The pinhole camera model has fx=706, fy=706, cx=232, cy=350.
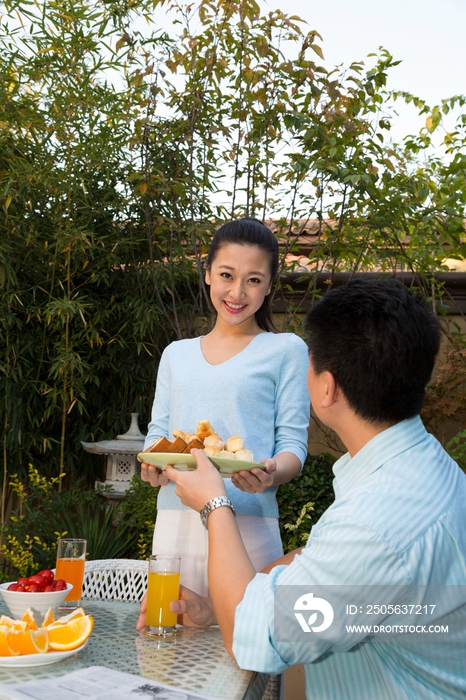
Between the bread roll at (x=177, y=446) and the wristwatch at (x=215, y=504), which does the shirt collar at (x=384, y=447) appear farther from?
the bread roll at (x=177, y=446)

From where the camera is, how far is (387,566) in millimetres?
1019

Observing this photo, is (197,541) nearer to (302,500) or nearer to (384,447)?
(384,447)

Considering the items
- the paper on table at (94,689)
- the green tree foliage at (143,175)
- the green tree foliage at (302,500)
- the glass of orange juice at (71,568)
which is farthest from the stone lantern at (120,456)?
the paper on table at (94,689)

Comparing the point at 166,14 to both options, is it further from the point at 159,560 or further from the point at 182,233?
the point at 159,560

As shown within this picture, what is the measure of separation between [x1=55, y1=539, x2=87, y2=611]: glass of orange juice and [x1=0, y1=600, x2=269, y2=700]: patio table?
85 mm

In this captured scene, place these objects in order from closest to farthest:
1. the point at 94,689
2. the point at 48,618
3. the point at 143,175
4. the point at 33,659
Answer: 1. the point at 94,689
2. the point at 33,659
3. the point at 48,618
4. the point at 143,175

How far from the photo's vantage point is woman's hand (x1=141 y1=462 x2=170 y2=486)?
1769 mm

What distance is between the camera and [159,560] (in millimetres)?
1535

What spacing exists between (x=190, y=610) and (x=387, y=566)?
0.69 metres

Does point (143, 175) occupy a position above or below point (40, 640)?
above

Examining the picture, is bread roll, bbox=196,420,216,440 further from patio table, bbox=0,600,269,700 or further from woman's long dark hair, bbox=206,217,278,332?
woman's long dark hair, bbox=206,217,278,332

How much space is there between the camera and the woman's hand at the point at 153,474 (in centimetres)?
177

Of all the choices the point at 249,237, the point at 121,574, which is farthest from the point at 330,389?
the point at 121,574

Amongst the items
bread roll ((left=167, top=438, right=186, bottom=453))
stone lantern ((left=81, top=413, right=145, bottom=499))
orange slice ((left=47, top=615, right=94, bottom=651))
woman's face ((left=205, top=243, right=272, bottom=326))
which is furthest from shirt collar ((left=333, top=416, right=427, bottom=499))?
stone lantern ((left=81, top=413, right=145, bottom=499))
